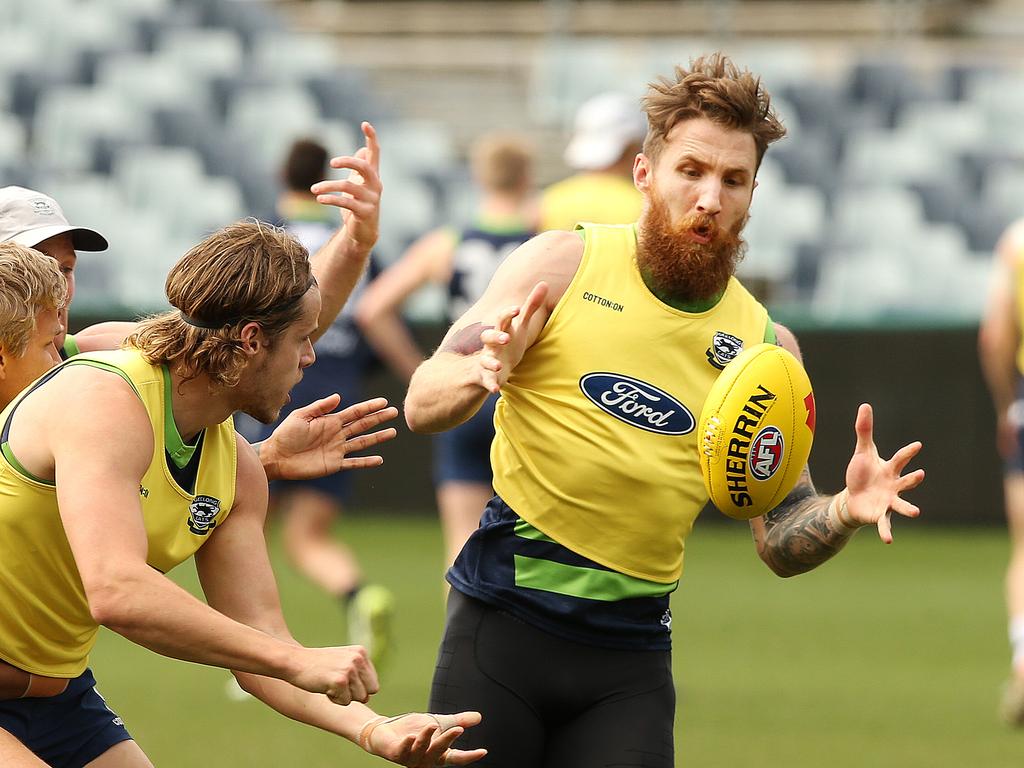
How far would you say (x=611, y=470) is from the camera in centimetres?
445

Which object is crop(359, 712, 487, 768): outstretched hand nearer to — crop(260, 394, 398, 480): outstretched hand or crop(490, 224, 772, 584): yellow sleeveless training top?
crop(490, 224, 772, 584): yellow sleeveless training top

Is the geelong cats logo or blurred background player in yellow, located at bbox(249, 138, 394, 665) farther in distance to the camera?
blurred background player in yellow, located at bbox(249, 138, 394, 665)

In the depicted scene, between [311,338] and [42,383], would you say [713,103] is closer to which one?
[311,338]

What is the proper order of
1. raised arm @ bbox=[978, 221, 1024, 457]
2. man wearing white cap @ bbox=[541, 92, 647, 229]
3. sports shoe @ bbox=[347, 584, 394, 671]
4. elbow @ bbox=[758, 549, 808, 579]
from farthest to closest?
sports shoe @ bbox=[347, 584, 394, 671] → man wearing white cap @ bbox=[541, 92, 647, 229] → raised arm @ bbox=[978, 221, 1024, 457] → elbow @ bbox=[758, 549, 808, 579]

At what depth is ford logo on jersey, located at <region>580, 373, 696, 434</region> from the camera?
4457 millimetres

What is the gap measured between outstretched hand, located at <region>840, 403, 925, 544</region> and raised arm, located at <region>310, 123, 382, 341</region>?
1.48 m

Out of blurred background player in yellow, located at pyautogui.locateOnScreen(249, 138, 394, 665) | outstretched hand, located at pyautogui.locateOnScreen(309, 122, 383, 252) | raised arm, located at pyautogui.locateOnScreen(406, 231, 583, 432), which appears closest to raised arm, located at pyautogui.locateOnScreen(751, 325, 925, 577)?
raised arm, located at pyautogui.locateOnScreen(406, 231, 583, 432)

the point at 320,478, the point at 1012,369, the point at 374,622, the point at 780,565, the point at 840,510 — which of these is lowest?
the point at 374,622

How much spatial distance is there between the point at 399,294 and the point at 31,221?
4.87 meters

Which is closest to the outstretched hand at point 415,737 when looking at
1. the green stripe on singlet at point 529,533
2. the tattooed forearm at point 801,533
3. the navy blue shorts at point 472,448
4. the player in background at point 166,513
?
the player in background at point 166,513

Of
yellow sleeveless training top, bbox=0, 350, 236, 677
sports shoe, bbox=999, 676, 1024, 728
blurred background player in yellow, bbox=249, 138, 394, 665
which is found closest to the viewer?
yellow sleeveless training top, bbox=0, 350, 236, 677

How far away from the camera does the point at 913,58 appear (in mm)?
23062

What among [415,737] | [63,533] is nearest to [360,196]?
[63,533]

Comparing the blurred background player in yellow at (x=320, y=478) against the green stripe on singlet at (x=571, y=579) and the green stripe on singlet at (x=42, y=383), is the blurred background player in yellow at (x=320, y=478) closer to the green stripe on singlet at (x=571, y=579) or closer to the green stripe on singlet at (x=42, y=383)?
the green stripe on singlet at (x=571, y=579)
